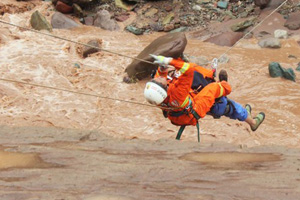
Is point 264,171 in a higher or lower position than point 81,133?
higher

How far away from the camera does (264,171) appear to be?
2.27m

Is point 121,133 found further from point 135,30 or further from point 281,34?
point 281,34

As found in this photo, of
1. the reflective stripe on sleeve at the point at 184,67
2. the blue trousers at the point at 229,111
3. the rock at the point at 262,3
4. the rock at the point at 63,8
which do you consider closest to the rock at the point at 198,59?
the rock at the point at 262,3

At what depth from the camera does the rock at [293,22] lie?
8789 millimetres

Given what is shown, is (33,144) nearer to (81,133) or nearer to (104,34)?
(81,133)

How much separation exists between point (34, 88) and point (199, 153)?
4.90m

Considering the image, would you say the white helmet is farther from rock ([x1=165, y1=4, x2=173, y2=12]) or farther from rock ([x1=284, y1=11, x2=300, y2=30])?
rock ([x1=165, y1=4, x2=173, y2=12])

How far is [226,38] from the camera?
8875 millimetres

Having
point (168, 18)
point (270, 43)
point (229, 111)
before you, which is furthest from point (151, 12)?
point (229, 111)

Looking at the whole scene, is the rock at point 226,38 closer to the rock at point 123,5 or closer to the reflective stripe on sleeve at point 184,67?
the rock at point 123,5

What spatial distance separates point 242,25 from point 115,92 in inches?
188

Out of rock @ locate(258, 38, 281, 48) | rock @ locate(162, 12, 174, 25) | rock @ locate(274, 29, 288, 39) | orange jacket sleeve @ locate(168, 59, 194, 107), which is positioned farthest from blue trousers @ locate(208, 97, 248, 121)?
rock @ locate(162, 12, 174, 25)

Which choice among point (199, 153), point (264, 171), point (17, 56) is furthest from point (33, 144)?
point (17, 56)

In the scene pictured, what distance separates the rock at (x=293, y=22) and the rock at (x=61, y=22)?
660 centimetres
